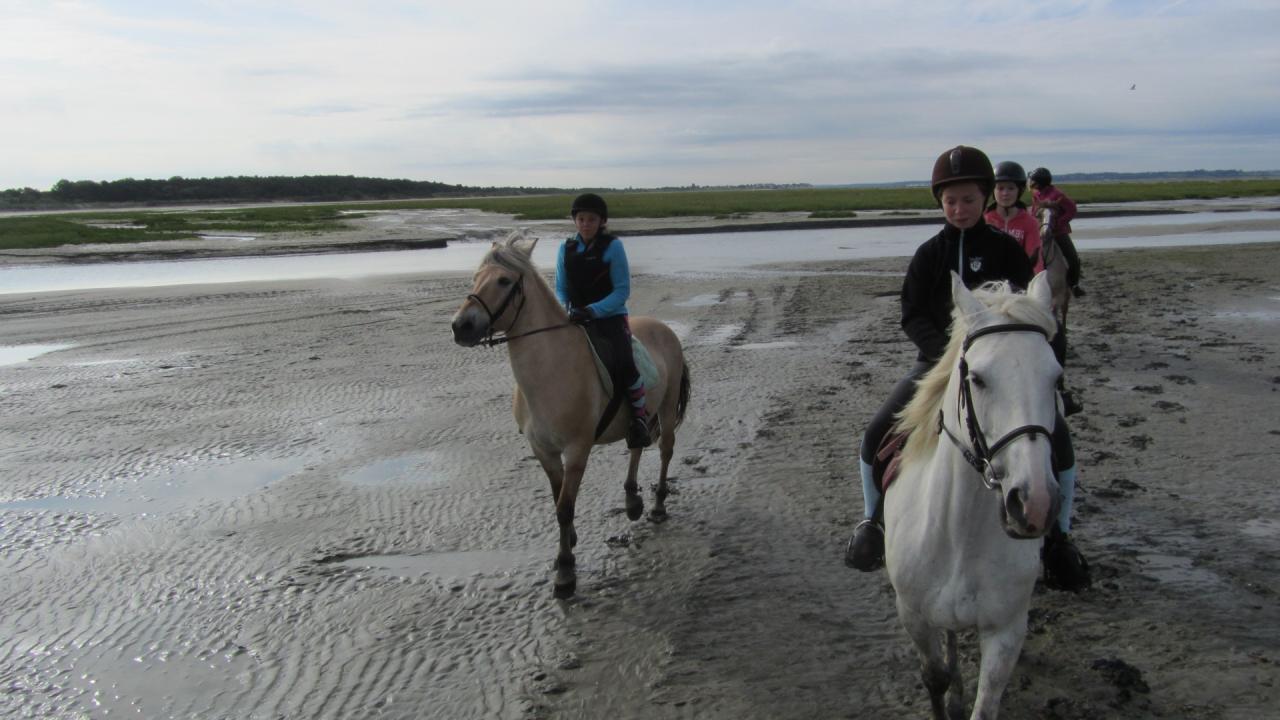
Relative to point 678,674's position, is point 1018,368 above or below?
above

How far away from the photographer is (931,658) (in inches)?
130

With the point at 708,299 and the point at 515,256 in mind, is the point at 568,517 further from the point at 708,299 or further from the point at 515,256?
the point at 708,299

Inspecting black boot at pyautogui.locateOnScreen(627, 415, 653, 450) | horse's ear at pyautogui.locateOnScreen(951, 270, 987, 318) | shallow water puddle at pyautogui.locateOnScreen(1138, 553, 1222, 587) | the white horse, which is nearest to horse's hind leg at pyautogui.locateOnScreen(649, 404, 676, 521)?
black boot at pyautogui.locateOnScreen(627, 415, 653, 450)

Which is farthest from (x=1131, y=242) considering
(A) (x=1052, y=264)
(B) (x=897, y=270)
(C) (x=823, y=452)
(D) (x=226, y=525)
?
(D) (x=226, y=525)

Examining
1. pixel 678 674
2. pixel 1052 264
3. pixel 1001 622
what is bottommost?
pixel 678 674

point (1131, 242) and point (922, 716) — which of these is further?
point (1131, 242)

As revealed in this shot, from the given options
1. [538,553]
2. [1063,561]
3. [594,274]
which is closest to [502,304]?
[594,274]

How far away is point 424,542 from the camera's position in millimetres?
5836

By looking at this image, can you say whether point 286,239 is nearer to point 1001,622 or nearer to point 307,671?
point 307,671

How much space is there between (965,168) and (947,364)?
103 cm

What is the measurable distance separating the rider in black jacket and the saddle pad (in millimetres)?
2191

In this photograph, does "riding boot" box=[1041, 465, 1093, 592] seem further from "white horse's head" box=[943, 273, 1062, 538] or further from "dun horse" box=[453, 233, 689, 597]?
"dun horse" box=[453, 233, 689, 597]

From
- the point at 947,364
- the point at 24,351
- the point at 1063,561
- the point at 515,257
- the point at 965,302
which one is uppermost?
the point at 515,257

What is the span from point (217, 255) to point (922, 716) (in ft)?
109
